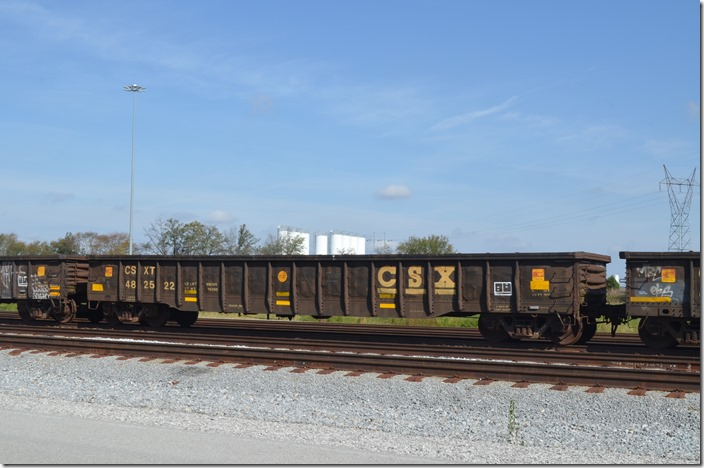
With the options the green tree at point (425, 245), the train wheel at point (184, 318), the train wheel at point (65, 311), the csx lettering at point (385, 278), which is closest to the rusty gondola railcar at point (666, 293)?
the csx lettering at point (385, 278)

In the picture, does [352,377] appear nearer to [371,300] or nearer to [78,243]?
[371,300]

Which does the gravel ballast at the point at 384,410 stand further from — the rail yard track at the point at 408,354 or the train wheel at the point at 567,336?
the train wheel at the point at 567,336

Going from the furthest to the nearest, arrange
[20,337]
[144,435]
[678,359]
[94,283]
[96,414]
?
[94,283]
[20,337]
[678,359]
[96,414]
[144,435]

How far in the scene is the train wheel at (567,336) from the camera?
1834 centimetres

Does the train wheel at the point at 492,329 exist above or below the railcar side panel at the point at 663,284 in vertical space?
below

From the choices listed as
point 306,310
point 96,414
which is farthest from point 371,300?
point 96,414

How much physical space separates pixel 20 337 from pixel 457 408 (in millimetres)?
12552

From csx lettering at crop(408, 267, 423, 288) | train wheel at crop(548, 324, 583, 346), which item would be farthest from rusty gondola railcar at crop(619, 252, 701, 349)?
csx lettering at crop(408, 267, 423, 288)

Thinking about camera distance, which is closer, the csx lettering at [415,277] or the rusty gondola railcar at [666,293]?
the rusty gondola railcar at [666,293]

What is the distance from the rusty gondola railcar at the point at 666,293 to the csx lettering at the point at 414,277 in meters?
4.47

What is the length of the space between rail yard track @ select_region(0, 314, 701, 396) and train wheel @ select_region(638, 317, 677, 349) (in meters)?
0.28

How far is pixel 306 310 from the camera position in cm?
2122

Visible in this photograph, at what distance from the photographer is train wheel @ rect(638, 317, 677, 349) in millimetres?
17453

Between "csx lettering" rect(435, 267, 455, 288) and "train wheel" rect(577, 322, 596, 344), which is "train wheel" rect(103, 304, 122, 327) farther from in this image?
"train wheel" rect(577, 322, 596, 344)
